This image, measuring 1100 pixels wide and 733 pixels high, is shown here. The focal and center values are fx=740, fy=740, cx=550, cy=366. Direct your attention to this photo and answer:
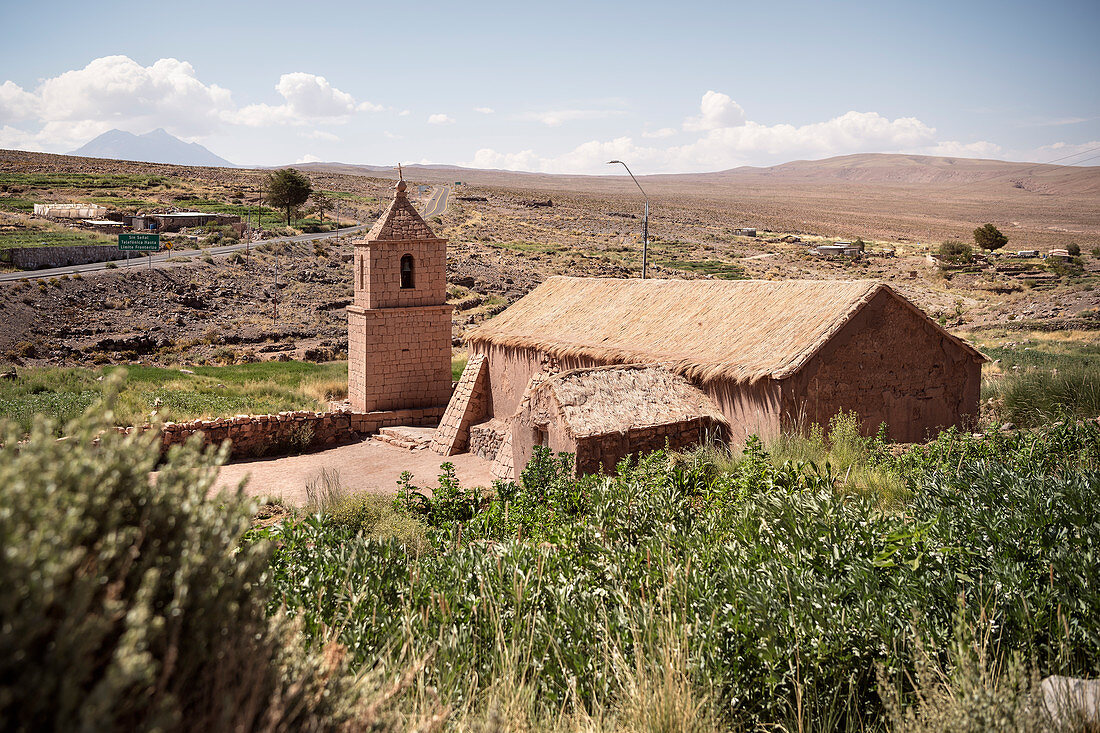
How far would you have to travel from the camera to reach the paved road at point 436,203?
2703 inches

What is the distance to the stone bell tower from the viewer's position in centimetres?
1867

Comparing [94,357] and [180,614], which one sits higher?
[180,614]

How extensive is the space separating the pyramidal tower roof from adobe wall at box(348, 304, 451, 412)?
185 cm

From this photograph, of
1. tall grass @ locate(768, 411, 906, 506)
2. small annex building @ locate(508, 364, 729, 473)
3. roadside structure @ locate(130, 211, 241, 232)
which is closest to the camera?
tall grass @ locate(768, 411, 906, 506)

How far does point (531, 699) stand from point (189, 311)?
126 feet

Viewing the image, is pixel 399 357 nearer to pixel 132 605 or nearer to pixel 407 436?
pixel 407 436

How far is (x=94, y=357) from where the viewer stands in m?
30.3

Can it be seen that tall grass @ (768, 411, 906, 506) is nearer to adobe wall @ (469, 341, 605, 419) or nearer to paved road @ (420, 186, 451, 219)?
adobe wall @ (469, 341, 605, 419)

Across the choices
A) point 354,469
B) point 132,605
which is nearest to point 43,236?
point 354,469

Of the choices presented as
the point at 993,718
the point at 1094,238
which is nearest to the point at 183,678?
the point at 993,718

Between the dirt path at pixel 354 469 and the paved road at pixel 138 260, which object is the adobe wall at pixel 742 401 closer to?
the dirt path at pixel 354 469

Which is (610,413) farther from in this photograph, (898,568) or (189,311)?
(189,311)

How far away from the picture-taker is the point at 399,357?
19016 millimetres

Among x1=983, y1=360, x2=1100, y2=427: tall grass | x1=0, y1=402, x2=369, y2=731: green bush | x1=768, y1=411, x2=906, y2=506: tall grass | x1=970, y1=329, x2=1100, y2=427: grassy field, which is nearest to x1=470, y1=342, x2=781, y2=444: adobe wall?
x1=768, y1=411, x2=906, y2=506: tall grass
